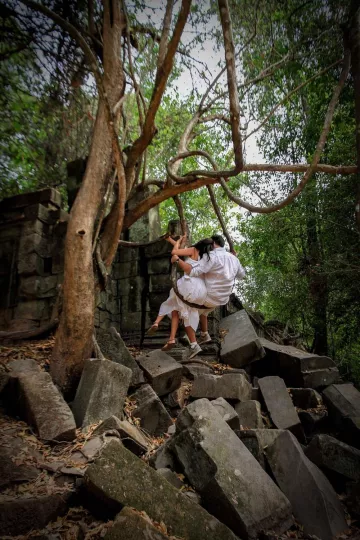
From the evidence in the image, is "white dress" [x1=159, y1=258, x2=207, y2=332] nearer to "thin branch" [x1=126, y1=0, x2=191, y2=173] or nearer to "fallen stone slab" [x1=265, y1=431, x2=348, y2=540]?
"thin branch" [x1=126, y1=0, x2=191, y2=173]

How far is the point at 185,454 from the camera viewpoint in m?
2.89

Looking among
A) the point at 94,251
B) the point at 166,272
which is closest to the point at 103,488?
the point at 94,251

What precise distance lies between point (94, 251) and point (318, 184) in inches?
243

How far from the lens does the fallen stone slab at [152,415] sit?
370 cm

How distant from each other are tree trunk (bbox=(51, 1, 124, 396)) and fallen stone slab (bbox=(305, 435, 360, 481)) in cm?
251

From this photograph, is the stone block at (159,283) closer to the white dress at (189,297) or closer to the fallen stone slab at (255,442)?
the white dress at (189,297)

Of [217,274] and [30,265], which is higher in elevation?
[30,265]

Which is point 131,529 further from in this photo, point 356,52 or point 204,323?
point 356,52

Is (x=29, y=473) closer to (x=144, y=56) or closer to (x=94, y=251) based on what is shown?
(x=94, y=251)

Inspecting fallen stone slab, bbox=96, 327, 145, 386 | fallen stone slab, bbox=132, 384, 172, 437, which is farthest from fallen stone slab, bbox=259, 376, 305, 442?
fallen stone slab, bbox=96, 327, 145, 386

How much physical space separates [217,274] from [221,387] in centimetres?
161

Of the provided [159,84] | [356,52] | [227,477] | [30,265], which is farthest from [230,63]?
[30,265]

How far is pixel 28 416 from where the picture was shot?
3051mm

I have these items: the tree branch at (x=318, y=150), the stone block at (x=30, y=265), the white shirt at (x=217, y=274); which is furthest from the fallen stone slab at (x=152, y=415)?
the stone block at (x=30, y=265)
